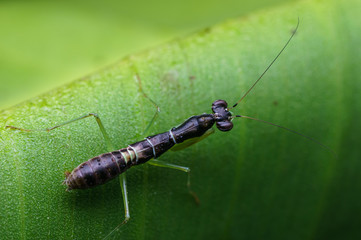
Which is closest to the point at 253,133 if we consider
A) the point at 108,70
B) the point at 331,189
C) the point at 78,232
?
the point at 331,189

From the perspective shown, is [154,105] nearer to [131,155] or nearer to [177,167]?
[131,155]

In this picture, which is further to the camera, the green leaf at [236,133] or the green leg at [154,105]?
the green leg at [154,105]

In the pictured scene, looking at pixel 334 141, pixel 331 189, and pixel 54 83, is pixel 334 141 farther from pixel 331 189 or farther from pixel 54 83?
pixel 54 83

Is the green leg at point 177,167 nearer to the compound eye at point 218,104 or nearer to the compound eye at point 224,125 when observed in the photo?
the compound eye at point 224,125

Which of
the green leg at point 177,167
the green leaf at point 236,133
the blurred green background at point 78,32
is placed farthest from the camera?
the blurred green background at point 78,32

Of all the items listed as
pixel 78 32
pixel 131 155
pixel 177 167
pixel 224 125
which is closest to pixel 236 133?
pixel 224 125

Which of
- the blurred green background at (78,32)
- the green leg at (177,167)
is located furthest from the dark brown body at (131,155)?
the blurred green background at (78,32)
